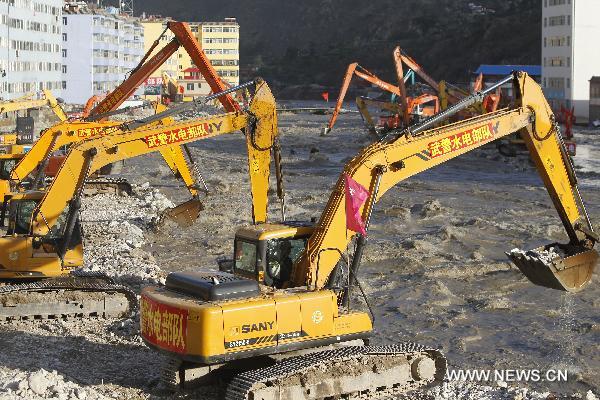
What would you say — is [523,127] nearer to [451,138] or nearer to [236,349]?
[451,138]

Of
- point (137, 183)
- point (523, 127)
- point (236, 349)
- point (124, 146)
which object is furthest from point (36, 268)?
point (137, 183)

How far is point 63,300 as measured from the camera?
21.9m

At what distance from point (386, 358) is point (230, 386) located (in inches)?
109

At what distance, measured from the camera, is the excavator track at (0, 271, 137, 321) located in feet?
71.1

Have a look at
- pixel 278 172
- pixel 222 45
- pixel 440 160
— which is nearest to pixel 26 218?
pixel 278 172

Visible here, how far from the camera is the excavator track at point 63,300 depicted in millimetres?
21656

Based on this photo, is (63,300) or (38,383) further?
(63,300)

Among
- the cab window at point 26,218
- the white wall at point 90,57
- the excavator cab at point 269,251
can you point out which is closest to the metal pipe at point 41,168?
the cab window at point 26,218

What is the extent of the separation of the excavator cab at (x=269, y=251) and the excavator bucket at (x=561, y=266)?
5.13 metres

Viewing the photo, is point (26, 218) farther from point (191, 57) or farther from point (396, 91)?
point (396, 91)

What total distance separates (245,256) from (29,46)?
99.0 meters

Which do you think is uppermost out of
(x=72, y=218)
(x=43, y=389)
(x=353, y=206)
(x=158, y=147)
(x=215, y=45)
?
(x=215, y=45)

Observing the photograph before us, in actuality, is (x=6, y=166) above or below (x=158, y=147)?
below

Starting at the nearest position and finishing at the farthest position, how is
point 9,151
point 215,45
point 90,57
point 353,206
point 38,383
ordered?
Result: point 38,383 < point 353,206 < point 9,151 < point 90,57 < point 215,45
